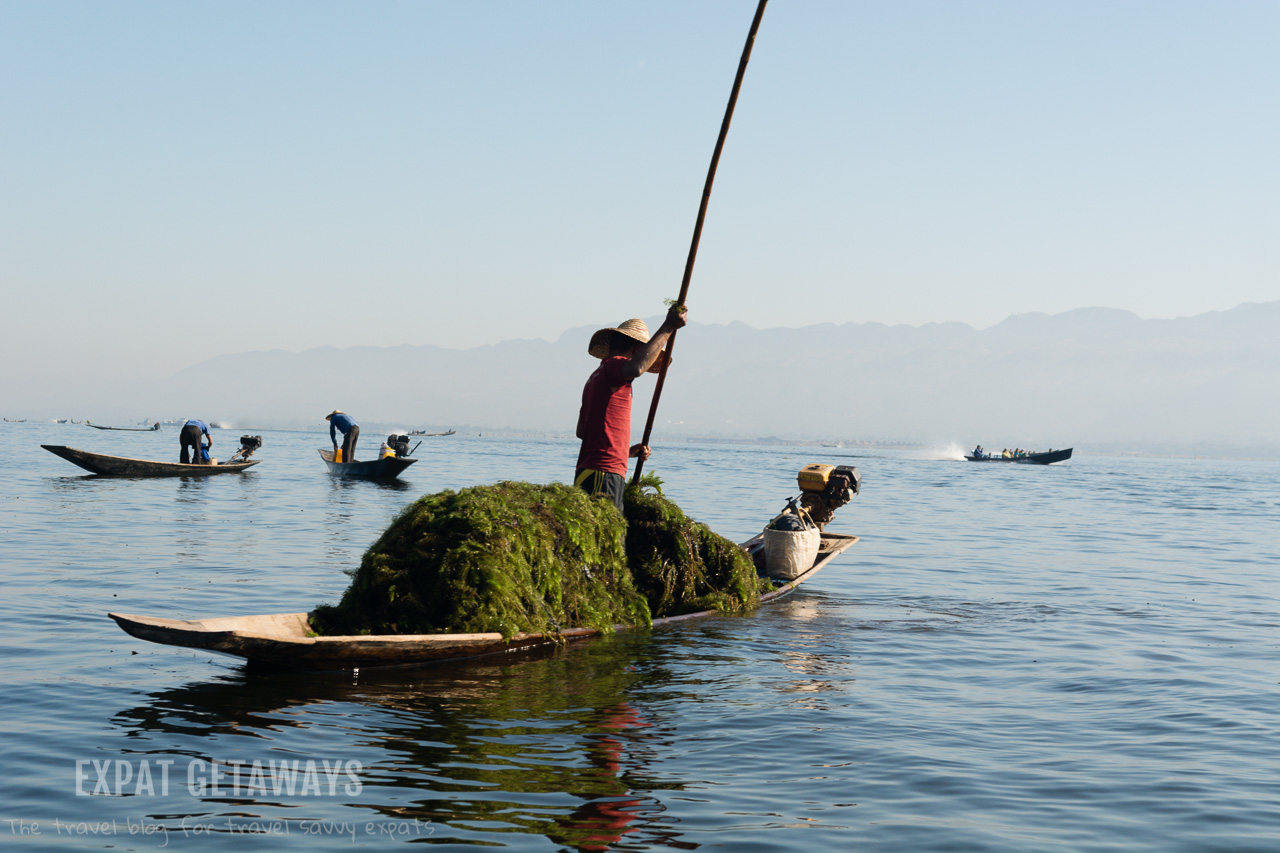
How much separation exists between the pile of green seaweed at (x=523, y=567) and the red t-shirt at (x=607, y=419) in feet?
1.57

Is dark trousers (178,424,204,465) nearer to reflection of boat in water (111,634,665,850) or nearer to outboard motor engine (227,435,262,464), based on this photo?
outboard motor engine (227,435,262,464)

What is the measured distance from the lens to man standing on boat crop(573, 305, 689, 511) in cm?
890

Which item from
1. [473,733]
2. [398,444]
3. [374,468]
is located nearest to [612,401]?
[473,733]

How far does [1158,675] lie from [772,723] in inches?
169

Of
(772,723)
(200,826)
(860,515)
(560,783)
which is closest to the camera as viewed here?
(200,826)

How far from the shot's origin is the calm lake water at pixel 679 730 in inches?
185

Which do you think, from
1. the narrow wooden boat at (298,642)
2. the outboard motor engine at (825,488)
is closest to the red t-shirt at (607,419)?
the narrow wooden boat at (298,642)

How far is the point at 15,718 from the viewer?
20.0 feet

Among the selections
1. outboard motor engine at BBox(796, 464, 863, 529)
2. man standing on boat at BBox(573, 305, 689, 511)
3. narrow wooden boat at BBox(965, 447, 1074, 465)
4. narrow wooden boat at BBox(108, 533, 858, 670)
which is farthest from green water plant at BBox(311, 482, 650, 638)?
narrow wooden boat at BBox(965, 447, 1074, 465)

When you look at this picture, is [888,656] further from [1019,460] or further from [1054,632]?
[1019,460]

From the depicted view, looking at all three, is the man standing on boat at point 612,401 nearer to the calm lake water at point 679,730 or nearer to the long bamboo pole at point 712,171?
the long bamboo pole at point 712,171

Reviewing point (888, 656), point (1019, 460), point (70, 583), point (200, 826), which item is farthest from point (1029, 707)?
point (1019, 460)

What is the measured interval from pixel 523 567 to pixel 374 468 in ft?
90.4

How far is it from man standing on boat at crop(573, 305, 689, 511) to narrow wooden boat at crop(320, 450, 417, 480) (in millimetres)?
25058
